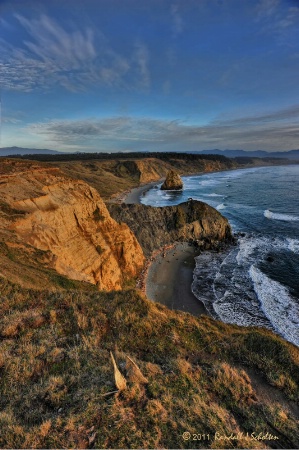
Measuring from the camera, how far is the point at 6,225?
62.6 feet

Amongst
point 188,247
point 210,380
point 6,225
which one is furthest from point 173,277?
point 210,380

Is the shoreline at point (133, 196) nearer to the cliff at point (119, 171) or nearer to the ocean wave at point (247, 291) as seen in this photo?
the cliff at point (119, 171)

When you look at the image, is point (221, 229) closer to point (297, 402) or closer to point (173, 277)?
point (173, 277)

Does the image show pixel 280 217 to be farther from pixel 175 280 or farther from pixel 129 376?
pixel 129 376

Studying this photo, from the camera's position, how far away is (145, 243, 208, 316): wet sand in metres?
26.0

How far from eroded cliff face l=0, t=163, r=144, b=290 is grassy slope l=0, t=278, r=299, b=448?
10.1 meters

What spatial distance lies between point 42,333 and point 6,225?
13.9 meters

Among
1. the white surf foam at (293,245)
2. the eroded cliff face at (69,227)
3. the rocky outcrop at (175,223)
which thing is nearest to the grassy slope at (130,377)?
the eroded cliff face at (69,227)

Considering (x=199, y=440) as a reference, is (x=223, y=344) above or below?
below

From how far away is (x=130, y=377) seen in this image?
6242 mm

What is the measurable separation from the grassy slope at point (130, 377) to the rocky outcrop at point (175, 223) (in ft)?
97.9

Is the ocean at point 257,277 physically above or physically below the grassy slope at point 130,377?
below

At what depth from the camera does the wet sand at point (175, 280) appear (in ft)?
85.2

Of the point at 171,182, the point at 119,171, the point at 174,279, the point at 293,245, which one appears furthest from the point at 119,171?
the point at 174,279
